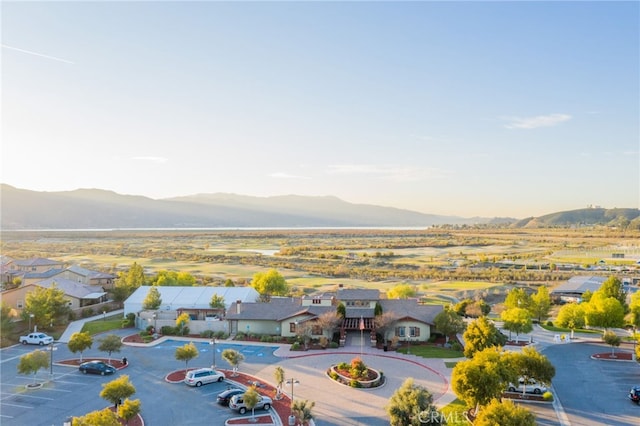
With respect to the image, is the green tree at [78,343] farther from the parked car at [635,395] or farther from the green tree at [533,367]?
the parked car at [635,395]

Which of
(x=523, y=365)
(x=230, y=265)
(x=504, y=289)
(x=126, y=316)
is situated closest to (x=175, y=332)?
(x=126, y=316)

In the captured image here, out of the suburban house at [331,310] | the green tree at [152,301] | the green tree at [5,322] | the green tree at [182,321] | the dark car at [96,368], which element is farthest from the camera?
the green tree at [152,301]

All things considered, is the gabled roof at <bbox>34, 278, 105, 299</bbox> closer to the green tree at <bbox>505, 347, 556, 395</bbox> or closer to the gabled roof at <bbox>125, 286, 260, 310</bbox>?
the gabled roof at <bbox>125, 286, 260, 310</bbox>

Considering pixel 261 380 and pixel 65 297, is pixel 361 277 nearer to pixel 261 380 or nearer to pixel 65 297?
pixel 65 297

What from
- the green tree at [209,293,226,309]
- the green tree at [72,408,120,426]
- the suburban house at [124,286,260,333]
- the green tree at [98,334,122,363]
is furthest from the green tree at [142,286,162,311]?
the green tree at [72,408,120,426]

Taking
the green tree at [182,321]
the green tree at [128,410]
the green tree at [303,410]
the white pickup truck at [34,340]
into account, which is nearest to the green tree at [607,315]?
the green tree at [303,410]

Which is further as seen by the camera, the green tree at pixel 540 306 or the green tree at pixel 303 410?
the green tree at pixel 540 306
